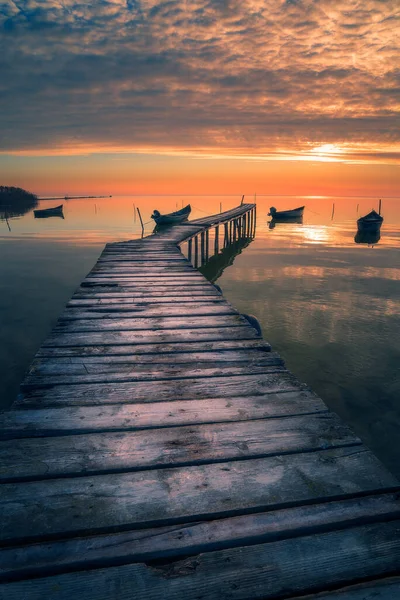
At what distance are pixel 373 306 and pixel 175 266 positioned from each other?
720 cm

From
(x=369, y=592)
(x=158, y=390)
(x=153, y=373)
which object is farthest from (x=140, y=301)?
(x=369, y=592)

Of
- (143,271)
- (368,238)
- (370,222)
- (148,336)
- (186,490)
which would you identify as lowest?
(368,238)

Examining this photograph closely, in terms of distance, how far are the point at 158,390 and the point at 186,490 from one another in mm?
1147

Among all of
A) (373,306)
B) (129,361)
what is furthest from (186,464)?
(373,306)

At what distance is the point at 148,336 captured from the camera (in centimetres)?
421

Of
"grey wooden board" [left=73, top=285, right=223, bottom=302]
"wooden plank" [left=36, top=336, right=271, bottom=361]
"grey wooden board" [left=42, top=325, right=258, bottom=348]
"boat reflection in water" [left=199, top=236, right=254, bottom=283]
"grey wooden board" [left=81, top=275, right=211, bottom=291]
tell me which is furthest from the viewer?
"boat reflection in water" [left=199, top=236, right=254, bottom=283]

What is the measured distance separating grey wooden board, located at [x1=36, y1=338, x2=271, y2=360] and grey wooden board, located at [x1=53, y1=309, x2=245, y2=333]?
1.68 feet

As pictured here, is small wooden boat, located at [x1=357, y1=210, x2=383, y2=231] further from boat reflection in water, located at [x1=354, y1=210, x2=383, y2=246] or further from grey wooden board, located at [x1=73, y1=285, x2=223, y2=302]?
grey wooden board, located at [x1=73, y1=285, x2=223, y2=302]

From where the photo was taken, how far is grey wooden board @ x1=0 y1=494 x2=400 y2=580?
1521 millimetres

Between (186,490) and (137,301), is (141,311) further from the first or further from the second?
(186,490)

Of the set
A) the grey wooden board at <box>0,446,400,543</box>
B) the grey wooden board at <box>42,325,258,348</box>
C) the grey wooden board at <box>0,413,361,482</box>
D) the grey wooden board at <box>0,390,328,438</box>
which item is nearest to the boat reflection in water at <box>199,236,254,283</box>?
the grey wooden board at <box>42,325,258,348</box>

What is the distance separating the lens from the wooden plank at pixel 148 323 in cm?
446

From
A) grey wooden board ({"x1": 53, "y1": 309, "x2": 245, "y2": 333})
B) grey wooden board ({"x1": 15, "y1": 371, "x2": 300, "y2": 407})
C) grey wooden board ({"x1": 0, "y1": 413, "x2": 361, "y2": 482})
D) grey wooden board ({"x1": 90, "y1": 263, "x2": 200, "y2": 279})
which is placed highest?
grey wooden board ({"x1": 0, "y1": 413, "x2": 361, "y2": 482})

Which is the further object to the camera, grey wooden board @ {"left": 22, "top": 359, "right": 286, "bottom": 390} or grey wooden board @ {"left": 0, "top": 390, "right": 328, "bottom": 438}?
grey wooden board @ {"left": 22, "top": 359, "right": 286, "bottom": 390}
